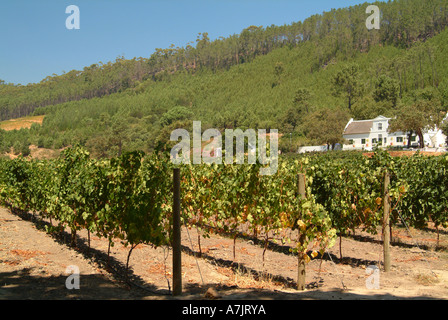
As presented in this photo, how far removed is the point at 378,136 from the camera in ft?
184

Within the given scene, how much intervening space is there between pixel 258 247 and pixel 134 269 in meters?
4.67

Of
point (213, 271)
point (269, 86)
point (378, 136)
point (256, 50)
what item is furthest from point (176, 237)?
point (256, 50)

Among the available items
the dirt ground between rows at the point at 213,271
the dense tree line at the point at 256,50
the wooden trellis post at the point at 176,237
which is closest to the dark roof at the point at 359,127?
the dense tree line at the point at 256,50

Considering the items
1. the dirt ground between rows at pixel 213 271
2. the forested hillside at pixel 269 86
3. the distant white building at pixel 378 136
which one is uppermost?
the forested hillside at pixel 269 86

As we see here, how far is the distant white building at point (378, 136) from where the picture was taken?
172 ft

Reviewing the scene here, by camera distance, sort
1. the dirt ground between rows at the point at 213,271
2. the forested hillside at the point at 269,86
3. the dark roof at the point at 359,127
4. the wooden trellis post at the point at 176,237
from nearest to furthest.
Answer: the wooden trellis post at the point at 176,237, the dirt ground between rows at the point at 213,271, the dark roof at the point at 359,127, the forested hillside at the point at 269,86

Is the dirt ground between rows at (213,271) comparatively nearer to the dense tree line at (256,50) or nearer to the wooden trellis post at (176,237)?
the wooden trellis post at (176,237)

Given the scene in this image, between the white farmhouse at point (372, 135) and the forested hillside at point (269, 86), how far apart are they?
11.6 feet

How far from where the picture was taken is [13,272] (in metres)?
7.03

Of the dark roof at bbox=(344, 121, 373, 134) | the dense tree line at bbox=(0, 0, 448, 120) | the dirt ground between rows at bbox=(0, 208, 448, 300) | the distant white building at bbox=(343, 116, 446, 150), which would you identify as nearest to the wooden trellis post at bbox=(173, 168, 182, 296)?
the dirt ground between rows at bbox=(0, 208, 448, 300)

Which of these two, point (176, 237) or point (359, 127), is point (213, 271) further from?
point (359, 127)

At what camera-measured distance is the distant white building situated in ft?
172

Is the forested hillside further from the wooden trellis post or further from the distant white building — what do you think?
the wooden trellis post
